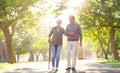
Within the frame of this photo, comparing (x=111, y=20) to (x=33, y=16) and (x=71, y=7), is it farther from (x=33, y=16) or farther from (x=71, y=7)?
(x=33, y=16)

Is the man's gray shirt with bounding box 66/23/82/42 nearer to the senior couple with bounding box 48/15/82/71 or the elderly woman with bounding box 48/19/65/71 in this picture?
the senior couple with bounding box 48/15/82/71

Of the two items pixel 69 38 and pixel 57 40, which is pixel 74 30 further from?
pixel 57 40

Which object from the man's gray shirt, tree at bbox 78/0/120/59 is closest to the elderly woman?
the man's gray shirt

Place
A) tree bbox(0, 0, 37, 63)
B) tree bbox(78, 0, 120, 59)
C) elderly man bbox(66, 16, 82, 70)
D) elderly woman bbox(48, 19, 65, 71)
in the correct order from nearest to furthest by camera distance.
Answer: elderly man bbox(66, 16, 82, 70) < elderly woman bbox(48, 19, 65, 71) < tree bbox(0, 0, 37, 63) < tree bbox(78, 0, 120, 59)

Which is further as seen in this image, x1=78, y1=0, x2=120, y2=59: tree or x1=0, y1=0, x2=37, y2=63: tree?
x1=78, y1=0, x2=120, y2=59: tree

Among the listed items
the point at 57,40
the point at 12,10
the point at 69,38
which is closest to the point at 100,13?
the point at 12,10

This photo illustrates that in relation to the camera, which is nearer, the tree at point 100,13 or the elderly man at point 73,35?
the elderly man at point 73,35

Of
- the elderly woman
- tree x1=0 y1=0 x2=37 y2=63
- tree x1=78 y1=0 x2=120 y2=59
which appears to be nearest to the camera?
the elderly woman

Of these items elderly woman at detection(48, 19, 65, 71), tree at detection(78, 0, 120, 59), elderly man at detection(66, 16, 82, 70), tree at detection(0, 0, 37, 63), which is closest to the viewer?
elderly man at detection(66, 16, 82, 70)

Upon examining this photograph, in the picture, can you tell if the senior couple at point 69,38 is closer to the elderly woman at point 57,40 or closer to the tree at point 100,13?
the elderly woman at point 57,40

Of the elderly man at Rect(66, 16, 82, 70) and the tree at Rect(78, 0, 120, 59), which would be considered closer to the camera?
the elderly man at Rect(66, 16, 82, 70)

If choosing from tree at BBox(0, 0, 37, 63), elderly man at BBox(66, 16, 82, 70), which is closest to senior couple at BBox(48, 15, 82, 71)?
elderly man at BBox(66, 16, 82, 70)

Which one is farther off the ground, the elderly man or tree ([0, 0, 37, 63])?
tree ([0, 0, 37, 63])

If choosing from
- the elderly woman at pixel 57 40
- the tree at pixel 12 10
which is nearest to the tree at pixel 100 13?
the tree at pixel 12 10
